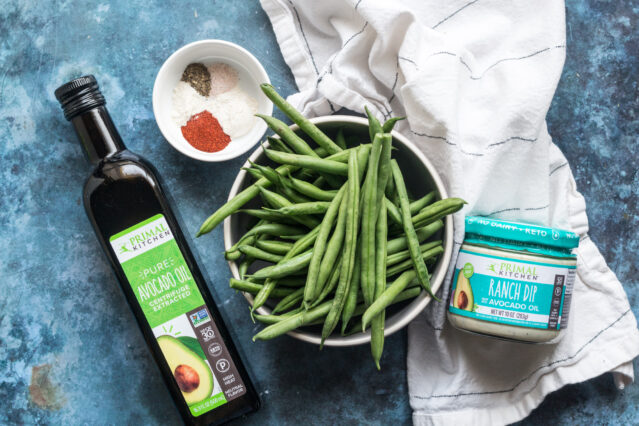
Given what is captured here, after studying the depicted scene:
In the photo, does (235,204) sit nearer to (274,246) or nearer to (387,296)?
(274,246)

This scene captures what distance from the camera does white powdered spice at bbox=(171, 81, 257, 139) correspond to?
4.27 feet

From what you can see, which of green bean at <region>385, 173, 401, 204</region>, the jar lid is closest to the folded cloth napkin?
the jar lid

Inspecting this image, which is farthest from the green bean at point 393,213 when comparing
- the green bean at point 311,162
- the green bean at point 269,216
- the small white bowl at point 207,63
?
the small white bowl at point 207,63

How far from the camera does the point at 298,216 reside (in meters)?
1.03

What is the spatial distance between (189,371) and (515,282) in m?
0.77

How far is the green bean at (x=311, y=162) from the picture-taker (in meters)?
1.02

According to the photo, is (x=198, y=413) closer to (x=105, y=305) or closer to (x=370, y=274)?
(x=105, y=305)

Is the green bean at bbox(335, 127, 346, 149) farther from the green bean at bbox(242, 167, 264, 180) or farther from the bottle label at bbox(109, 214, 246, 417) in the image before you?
the bottle label at bbox(109, 214, 246, 417)

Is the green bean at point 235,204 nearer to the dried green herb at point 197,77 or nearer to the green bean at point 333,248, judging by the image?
the green bean at point 333,248

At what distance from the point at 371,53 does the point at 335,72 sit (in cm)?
10

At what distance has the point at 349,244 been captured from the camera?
97 cm

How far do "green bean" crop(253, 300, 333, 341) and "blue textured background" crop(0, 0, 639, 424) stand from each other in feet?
1.14

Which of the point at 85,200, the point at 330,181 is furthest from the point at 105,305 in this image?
the point at 330,181

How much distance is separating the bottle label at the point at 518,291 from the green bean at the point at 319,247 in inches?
12.5
